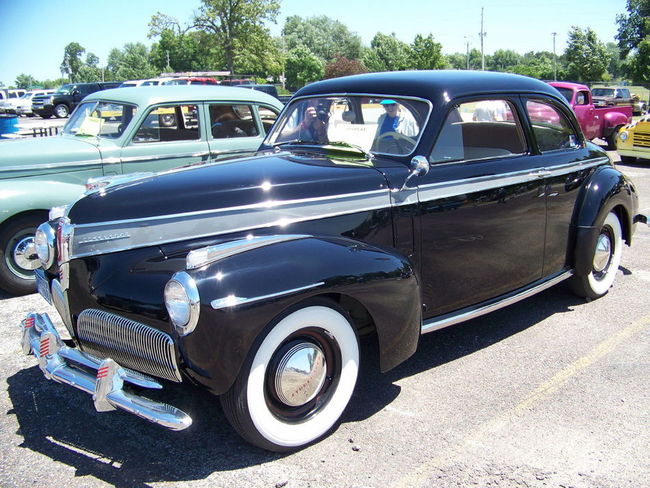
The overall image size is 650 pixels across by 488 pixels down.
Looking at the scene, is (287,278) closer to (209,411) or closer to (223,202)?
(223,202)

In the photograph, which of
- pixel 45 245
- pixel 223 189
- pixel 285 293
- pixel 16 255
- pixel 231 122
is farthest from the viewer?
pixel 231 122

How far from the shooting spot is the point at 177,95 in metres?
6.43

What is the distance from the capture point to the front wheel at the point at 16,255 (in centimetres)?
526

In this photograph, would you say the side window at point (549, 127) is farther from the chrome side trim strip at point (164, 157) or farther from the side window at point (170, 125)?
the side window at point (170, 125)

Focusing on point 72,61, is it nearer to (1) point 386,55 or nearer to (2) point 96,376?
(1) point 386,55

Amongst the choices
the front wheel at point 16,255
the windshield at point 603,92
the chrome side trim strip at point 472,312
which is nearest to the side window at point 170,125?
the front wheel at point 16,255

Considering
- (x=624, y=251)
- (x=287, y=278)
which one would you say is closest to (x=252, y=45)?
(x=624, y=251)

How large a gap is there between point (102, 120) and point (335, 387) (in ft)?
15.4

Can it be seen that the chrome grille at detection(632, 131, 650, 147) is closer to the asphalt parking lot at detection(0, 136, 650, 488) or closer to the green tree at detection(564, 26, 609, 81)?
the asphalt parking lot at detection(0, 136, 650, 488)

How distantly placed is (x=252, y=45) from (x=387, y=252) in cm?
4665

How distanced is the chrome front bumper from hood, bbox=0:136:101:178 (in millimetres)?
2868

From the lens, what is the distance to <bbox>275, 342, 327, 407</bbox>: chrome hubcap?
2.78 m

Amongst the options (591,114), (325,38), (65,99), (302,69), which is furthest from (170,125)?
(325,38)

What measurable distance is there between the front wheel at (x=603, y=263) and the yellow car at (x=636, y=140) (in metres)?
9.03
